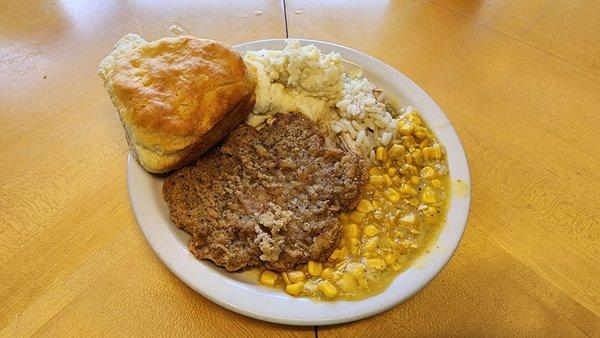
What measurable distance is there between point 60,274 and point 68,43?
3.94ft

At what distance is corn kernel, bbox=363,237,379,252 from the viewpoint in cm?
136

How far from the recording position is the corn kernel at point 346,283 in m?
1.26

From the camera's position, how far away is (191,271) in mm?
1249

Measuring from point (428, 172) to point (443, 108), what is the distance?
421 millimetres

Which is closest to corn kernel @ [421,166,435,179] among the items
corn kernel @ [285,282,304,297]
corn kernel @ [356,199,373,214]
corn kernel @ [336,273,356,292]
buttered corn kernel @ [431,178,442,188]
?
buttered corn kernel @ [431,178,442,188]

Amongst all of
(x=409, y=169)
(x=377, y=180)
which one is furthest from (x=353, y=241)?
(x=409, y=169)

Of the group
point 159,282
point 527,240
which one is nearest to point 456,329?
point 527,240

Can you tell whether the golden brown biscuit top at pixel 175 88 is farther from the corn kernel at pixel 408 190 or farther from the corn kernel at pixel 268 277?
the corn kernel at pixel 408 190

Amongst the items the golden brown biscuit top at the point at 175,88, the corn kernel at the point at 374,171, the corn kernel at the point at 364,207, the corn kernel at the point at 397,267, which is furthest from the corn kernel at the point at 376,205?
the golden brown biscuit top at the point at 175,88

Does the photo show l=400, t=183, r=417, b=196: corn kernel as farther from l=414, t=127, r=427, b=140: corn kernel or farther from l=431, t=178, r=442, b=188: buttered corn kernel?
l=414, t=127, r=427, b=140: corn kernel

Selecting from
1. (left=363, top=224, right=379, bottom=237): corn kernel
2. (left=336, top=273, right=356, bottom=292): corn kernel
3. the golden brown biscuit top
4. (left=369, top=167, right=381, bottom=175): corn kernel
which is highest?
the golden brown biscuit top

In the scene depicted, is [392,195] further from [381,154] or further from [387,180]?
[381,154]

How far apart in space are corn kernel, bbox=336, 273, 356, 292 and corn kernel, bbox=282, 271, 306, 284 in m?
0.11

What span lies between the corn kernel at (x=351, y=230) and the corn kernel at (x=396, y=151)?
0.33 meters
